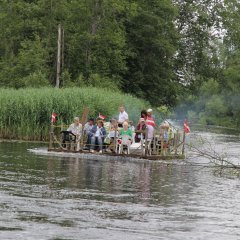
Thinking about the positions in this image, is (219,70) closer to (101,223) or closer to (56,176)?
(56,176)

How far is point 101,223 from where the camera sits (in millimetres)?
13469

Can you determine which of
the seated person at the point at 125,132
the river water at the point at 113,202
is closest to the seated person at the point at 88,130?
the seated person at the point at 125,132

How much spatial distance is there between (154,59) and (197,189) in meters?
41.3

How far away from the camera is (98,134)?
2808cm

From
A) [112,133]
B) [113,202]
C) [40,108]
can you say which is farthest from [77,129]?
[113,202]

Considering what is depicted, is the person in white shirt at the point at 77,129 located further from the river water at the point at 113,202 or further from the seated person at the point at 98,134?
the river water at the point at 113,202

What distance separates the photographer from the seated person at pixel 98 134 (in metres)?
28.1

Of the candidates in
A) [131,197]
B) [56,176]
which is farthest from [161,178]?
[131,197]

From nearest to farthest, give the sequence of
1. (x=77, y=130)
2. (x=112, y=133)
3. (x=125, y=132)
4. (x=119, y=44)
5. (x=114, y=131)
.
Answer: (x=125, y=132)
(x=114, y=131)
(x=112, y=133)
(x=77, y=130)
(x=119, y=44)

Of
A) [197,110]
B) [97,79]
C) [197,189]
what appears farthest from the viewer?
[197,110]

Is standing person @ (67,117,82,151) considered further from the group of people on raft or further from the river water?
the river water

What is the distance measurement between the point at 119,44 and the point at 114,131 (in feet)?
93.8

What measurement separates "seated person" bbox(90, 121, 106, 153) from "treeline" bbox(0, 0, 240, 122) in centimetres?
2128

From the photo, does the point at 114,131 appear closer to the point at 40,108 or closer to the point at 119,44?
the point at 40,108
